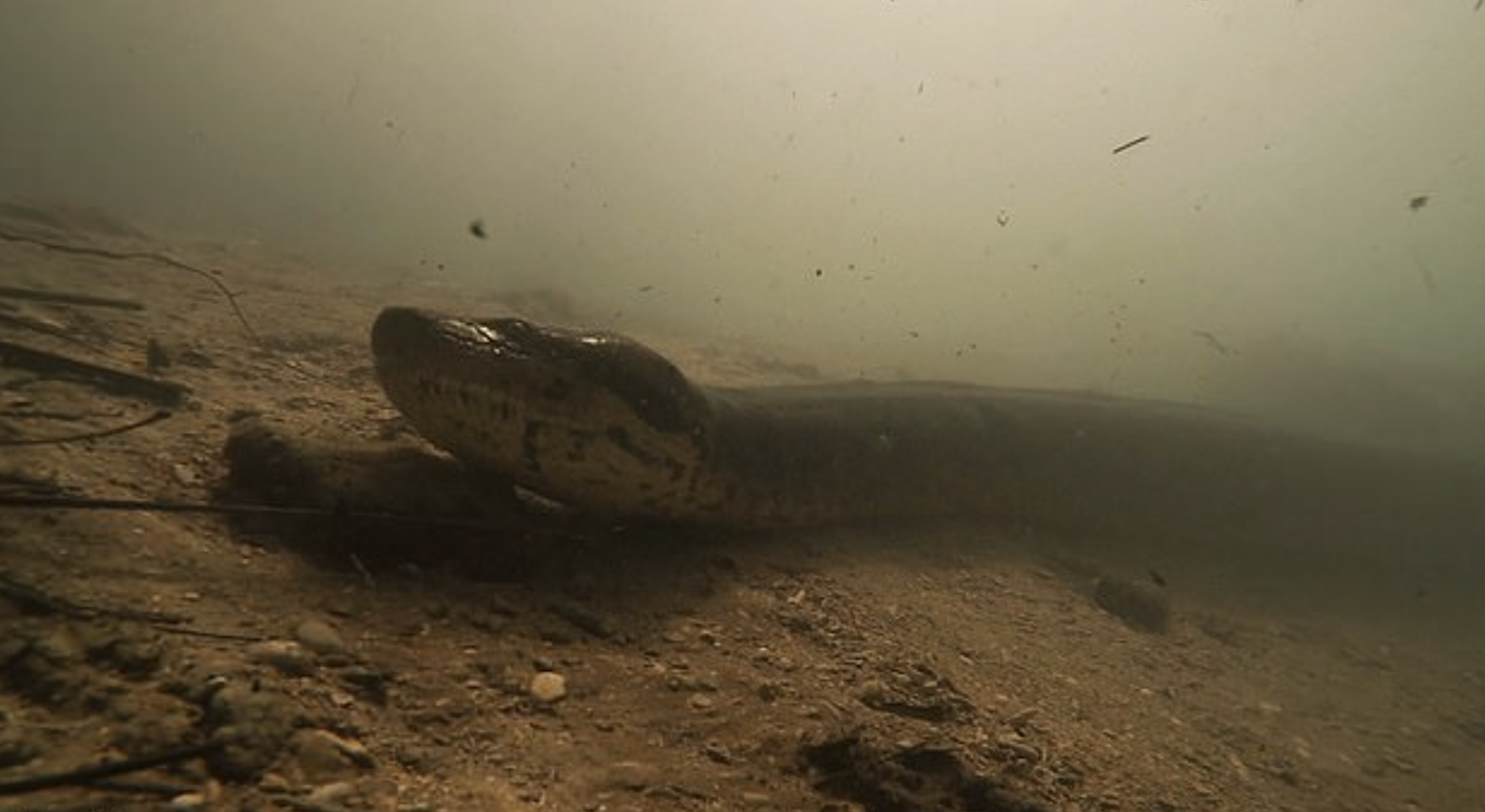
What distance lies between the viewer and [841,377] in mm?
12609

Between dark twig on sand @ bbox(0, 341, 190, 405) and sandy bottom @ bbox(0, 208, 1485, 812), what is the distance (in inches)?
1.3

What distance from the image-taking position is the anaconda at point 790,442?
3367 millimetres

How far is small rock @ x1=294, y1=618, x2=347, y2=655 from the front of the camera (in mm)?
2381

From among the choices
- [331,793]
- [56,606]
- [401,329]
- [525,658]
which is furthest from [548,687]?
[401,329]

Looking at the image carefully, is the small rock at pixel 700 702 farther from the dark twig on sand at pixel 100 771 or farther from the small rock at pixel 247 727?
the dark twig on sand at pixel 100 771

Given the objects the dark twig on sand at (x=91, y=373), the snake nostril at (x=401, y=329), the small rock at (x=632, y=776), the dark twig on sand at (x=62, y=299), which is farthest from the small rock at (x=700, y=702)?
the dark twig on sand at (x=62, y=299)

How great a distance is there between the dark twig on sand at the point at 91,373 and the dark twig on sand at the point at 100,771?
2.84 metres

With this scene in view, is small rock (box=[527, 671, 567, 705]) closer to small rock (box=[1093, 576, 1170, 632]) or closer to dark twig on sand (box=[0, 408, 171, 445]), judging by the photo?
dark twig on sand (box=[0, 408, 171, 445])

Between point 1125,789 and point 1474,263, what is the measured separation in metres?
122

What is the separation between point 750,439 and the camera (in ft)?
14.1

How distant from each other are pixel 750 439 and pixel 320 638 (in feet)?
7.77

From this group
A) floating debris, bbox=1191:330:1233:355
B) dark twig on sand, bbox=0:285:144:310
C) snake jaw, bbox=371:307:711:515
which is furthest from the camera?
floating debris, bbox=1191:330:1233:355

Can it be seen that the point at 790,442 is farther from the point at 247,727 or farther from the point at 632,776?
the point at 247,727

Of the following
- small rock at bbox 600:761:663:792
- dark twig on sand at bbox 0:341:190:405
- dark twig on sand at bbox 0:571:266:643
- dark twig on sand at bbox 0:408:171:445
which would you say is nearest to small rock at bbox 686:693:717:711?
small rock at bbox 600:761:663:792
